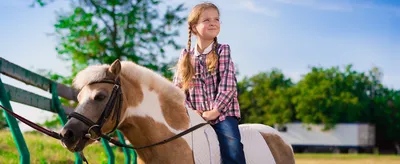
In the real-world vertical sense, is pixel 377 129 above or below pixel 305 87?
below

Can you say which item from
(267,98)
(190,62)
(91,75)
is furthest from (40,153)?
(267,98)

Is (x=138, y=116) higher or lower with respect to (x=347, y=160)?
higher

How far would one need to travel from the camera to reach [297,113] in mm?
78250

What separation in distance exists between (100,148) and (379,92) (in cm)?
7506

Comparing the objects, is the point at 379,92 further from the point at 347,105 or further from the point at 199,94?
the point at 199,94

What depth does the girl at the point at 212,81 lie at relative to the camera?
427 cm

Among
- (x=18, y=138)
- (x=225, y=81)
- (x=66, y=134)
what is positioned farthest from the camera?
(x=18, y=138)

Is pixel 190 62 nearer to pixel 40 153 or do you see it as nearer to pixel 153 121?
pixel 153 121

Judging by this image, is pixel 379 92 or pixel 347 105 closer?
pixel 347 105

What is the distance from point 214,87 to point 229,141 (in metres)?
0.53

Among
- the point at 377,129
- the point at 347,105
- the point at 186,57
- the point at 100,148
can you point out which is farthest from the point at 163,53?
the point at 377,129

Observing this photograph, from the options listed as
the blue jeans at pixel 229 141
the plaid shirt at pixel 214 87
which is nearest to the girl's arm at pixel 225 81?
the plaid shirt at pixel 214 87

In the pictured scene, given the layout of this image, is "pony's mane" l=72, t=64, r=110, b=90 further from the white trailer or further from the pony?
the white trailer

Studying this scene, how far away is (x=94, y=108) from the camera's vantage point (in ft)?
12.0
